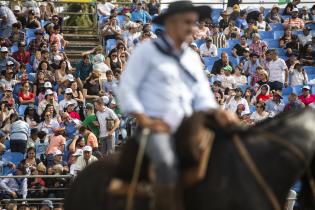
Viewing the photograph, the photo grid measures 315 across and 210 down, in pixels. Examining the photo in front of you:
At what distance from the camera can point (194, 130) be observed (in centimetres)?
870

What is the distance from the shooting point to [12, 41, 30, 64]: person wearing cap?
24141mm

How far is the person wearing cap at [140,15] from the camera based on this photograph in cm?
2744

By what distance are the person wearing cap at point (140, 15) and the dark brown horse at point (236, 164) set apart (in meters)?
18.0

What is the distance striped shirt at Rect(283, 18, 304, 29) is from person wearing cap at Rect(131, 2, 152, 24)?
3.88 metres

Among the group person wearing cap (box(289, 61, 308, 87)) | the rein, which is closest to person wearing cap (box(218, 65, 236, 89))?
person wearing cap (box(289, 61, 308, 87))

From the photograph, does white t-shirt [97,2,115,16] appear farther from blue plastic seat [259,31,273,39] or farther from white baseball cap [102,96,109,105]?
white baseball cap [102,96,109,105]

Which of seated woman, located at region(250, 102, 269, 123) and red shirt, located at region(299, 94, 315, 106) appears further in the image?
red shirt, located at region(299, 94, 315, 106)

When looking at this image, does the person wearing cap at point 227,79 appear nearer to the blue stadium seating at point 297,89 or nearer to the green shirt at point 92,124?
the blue stadium seating at point 297,89

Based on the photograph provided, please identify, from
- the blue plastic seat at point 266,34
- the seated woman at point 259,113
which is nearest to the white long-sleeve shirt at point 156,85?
the seated woman at point 259,113

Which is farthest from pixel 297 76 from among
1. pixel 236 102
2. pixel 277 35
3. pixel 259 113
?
pixel 259 113

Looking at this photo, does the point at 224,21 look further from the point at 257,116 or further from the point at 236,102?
the point at 257,116

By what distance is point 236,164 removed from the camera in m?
8.88

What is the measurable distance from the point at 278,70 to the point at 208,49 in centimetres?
191

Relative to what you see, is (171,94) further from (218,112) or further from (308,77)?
(308,77)
